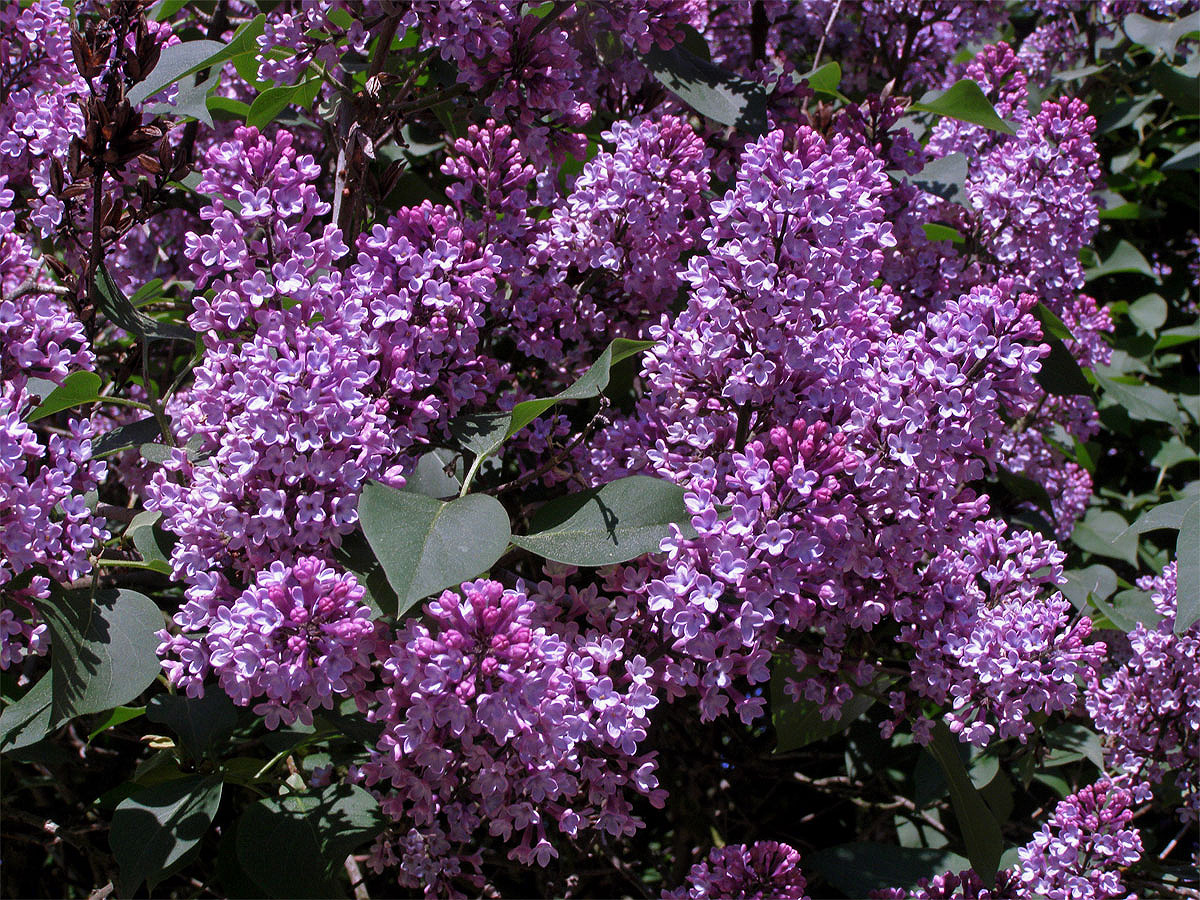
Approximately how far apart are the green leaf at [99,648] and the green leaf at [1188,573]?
5.02 ft

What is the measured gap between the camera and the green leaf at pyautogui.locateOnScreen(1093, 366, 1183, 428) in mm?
3217

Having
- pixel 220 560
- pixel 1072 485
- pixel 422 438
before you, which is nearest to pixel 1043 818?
pixel 1072 485

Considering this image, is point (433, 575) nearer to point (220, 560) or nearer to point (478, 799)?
point (220, 560)

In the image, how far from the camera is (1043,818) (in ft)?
8.50

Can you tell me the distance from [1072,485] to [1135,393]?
425mm

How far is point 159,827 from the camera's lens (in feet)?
5.13

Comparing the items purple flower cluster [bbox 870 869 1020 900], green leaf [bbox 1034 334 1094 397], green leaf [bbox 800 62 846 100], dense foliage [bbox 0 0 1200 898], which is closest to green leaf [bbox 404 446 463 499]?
dense foliage [bbox 0 0 1200 898]

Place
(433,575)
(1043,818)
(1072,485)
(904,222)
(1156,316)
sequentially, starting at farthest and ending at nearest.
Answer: (1156,316), (1072,485), (1043,818), (904,222), (433,575)

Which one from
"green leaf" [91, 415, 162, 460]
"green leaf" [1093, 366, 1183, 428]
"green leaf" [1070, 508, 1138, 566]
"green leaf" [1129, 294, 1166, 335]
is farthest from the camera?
"green leaf" [1129, 294, 1166, 335]

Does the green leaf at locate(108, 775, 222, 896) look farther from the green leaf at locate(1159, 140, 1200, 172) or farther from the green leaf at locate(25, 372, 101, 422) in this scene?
the green leaf at locate(1159, 140, 1200, 172)

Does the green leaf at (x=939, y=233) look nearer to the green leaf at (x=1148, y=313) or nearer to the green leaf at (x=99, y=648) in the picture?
the green leaf at (x=99, y=648)

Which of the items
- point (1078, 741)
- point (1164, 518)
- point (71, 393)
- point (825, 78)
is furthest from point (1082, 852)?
point (71, 393)

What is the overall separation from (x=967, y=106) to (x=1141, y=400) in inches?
56.7

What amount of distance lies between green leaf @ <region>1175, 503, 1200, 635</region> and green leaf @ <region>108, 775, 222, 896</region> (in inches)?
59.8
